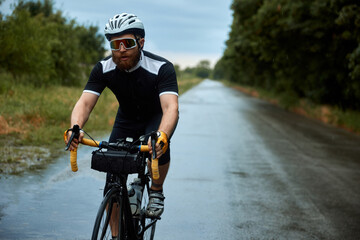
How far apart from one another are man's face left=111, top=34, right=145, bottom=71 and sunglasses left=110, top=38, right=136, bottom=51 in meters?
0.02

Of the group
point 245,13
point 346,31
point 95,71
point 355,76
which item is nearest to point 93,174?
point 95,71

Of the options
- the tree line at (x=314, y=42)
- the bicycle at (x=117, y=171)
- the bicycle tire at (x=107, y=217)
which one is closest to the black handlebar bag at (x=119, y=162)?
the bicycle at (x=117, y=171)

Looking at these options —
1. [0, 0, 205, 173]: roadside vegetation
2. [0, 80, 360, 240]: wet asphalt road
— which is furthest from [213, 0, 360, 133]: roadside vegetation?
[0, 0, 205, 173]: roadside vegetation

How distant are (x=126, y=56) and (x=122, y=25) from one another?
251mm

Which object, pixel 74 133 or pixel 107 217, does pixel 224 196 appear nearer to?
pixel 107 217

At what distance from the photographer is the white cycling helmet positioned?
3.67 metres

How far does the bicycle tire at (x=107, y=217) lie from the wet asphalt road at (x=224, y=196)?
1.53m

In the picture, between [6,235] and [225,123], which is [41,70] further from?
[6,235]

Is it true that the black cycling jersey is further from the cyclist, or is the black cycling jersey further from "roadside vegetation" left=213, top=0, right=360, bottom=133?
"roadside vegetation" left=213, top=0, right=360, bottom=133

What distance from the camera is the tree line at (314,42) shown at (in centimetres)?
1580

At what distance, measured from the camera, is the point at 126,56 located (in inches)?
150

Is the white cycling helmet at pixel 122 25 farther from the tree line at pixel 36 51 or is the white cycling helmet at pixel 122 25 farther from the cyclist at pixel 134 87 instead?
the tree line at pixel 36 51

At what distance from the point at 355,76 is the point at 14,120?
9.53m

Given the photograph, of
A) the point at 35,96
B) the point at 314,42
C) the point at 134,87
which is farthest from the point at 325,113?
the point at 134,87
